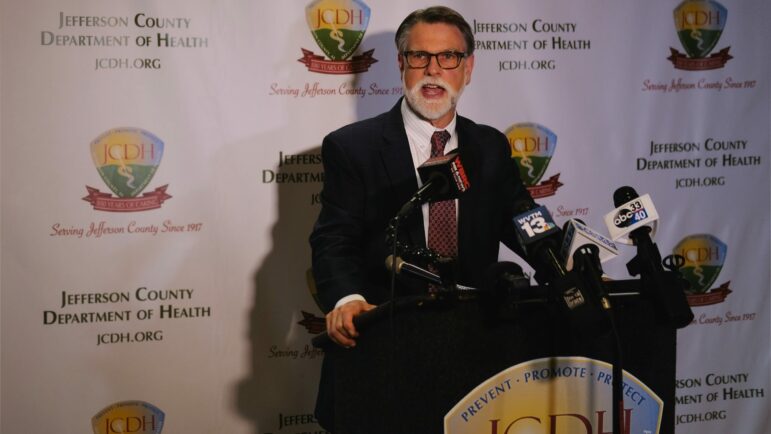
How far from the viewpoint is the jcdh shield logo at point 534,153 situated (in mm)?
3605

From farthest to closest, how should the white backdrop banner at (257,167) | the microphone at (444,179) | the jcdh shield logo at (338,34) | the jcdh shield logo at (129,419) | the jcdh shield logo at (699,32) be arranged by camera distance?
1. the jcdh shield logo at (699,32)
2. the jcdh shield logo at (338,34)
3. the jcdh shield logo at (129,419)
4. the white backdrop banner at (257,167)
5. the microphone at (444,179)

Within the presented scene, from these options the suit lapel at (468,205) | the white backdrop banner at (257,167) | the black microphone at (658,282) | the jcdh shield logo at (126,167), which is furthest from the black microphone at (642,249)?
the jcdh shield logo at (126,167)

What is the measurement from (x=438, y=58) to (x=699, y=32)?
173 centimetres

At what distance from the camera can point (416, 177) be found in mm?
2564

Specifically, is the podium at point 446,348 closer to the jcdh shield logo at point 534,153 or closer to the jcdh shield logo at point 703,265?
the jcdh shield logo at point 534,153

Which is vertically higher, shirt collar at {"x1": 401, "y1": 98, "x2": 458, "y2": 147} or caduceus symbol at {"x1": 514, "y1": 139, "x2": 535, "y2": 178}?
shirt collar at {"x1": 401, "y1": 98, "x2": 458, "y2": 147}

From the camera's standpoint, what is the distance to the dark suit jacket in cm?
247

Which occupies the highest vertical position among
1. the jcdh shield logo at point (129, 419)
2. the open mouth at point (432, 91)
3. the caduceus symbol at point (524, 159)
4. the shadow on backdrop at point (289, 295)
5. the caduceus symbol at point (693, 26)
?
the caduceus symbol at point (693, 26)

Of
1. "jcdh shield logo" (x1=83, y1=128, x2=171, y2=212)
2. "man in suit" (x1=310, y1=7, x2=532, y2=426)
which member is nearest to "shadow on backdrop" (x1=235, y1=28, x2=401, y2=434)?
"jcdh shield logo" (x1=83, y1=128, x2=171, y2=212)

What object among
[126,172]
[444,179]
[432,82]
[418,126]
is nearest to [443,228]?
[418,126]

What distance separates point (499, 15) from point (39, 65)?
1.91 metres

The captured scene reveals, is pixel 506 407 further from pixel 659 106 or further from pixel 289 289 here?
pixel 659 106

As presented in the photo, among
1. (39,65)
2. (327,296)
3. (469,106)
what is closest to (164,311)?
(39,65)

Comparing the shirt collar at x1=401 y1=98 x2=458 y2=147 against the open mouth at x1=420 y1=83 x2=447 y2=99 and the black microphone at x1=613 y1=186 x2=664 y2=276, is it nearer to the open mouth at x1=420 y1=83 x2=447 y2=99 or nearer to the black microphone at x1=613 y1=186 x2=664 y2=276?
the open mouth at x1=420 y1=83 x2=447 y2=99
